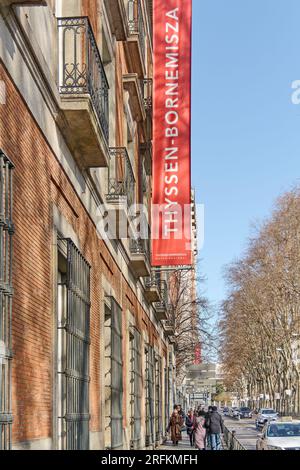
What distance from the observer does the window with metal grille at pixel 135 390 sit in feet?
74.6

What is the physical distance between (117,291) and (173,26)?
589 cm

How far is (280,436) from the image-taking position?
23422mm

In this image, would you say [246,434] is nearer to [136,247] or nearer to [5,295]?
[136,247]

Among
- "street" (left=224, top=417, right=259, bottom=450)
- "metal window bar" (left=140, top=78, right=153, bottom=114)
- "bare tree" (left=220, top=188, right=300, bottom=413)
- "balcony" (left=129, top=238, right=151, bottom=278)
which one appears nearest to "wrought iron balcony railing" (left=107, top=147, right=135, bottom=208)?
"balcony" (left=129, top=238, right=151, bottom=278)

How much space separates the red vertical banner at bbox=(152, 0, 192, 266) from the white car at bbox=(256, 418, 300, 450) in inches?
227

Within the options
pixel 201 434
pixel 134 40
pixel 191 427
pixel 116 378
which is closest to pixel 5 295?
pixel 116 378

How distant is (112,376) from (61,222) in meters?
6.70

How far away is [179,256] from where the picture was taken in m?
21.8

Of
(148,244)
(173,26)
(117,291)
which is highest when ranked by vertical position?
(173,26)

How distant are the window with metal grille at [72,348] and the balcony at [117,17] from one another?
5876 millimetres

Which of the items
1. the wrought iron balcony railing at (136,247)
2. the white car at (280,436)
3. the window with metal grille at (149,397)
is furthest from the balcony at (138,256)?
the window with metal grille at (149,397)

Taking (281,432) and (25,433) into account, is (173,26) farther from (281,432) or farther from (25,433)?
(25,433)

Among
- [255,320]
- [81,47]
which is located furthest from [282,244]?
[81,47]

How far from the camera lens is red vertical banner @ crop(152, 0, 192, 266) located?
64.6ft
